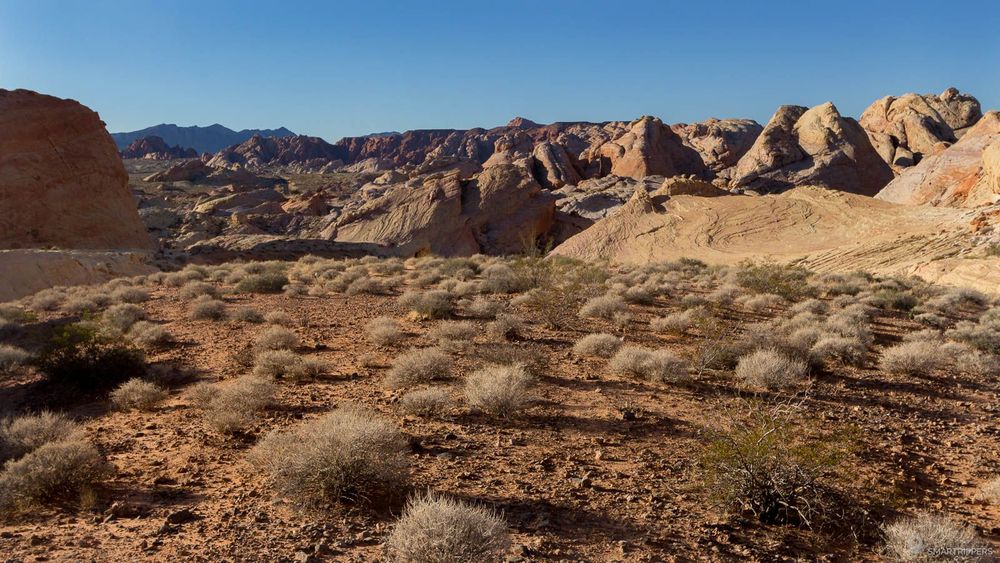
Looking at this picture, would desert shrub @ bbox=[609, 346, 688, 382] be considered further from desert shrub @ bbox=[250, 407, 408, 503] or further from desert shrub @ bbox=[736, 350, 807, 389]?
desert shrub @ bbox=[250, 407, 408, 503]

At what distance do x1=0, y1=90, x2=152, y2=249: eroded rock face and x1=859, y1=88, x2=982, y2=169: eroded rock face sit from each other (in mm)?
64978

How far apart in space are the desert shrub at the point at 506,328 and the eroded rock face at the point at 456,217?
22.5m

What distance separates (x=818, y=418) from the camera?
5953mm

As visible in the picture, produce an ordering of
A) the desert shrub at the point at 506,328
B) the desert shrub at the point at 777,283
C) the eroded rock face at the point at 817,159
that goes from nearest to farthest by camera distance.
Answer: the desert shrub at the point at 506,328, the desert shrub at the point at 777,283, the eroded rock face at the point at 817,159

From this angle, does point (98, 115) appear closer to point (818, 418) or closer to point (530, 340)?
point (530, 340)

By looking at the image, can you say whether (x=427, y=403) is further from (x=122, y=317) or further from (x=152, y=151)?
(x=152, y=151)

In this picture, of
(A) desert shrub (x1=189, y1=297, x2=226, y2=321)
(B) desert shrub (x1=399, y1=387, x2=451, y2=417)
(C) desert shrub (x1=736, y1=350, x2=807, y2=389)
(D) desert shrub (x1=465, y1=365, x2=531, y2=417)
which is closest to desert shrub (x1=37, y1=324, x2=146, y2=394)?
(A) desert shrub (x1=189, y1=297, x2=226, y2=321)

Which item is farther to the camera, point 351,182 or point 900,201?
point 351,182

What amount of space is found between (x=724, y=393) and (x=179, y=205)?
207 ft

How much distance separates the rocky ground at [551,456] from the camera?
3.67 metres

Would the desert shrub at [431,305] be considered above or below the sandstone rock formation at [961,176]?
below

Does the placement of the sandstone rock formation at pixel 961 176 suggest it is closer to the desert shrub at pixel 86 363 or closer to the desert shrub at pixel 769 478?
the desert shrub at pixel 769 478

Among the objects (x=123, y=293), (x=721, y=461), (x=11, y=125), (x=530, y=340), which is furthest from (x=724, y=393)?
(x=11, y=125)

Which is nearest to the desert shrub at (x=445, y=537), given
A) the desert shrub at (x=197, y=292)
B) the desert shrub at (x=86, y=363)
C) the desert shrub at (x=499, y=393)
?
the desert shrub at (x=499, y=393)
